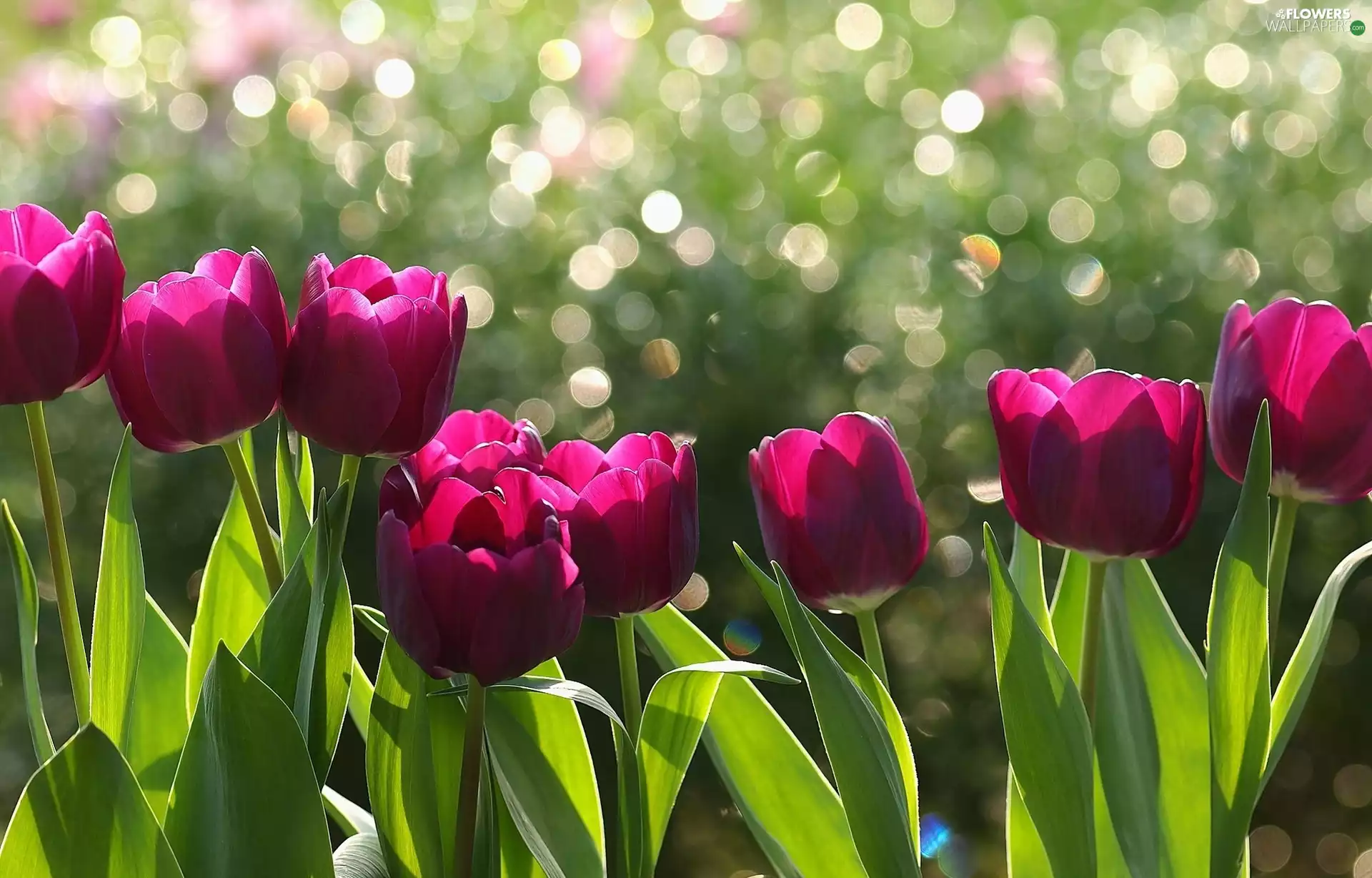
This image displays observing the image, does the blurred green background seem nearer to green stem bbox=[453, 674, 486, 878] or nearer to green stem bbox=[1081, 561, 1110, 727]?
green stem bbox=[1081, 561, 1110, 727]

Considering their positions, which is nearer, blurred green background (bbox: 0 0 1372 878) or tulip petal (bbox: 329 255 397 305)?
tulip petal (bbox: 329 255 397 305)

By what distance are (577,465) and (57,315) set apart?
0.26m

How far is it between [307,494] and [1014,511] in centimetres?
42

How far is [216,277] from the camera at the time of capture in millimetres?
735

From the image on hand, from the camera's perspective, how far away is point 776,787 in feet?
2.79

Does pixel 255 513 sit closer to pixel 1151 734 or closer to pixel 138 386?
pixel 138 386

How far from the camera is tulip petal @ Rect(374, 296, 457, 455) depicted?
2.21 feet

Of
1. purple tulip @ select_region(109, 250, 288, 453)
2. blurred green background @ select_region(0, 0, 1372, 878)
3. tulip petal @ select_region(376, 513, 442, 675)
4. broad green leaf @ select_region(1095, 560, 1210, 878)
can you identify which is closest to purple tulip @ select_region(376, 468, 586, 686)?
tulip petal @ select_region(376, 513, 442, 675)

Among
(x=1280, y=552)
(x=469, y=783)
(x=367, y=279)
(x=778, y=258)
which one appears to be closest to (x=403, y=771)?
(x=469, y=783)

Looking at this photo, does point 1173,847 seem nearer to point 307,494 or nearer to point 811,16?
point 307,494

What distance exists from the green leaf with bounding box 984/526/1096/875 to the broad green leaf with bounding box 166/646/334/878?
36 cm

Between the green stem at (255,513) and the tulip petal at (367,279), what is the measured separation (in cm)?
10

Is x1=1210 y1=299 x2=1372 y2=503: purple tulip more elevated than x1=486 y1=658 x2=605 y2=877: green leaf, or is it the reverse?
x1=1210 y1=299 x2=1372 y2=503: purple tulip

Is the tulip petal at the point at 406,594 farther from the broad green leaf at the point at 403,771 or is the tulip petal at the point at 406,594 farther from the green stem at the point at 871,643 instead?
the green stem at the point at 871,643
